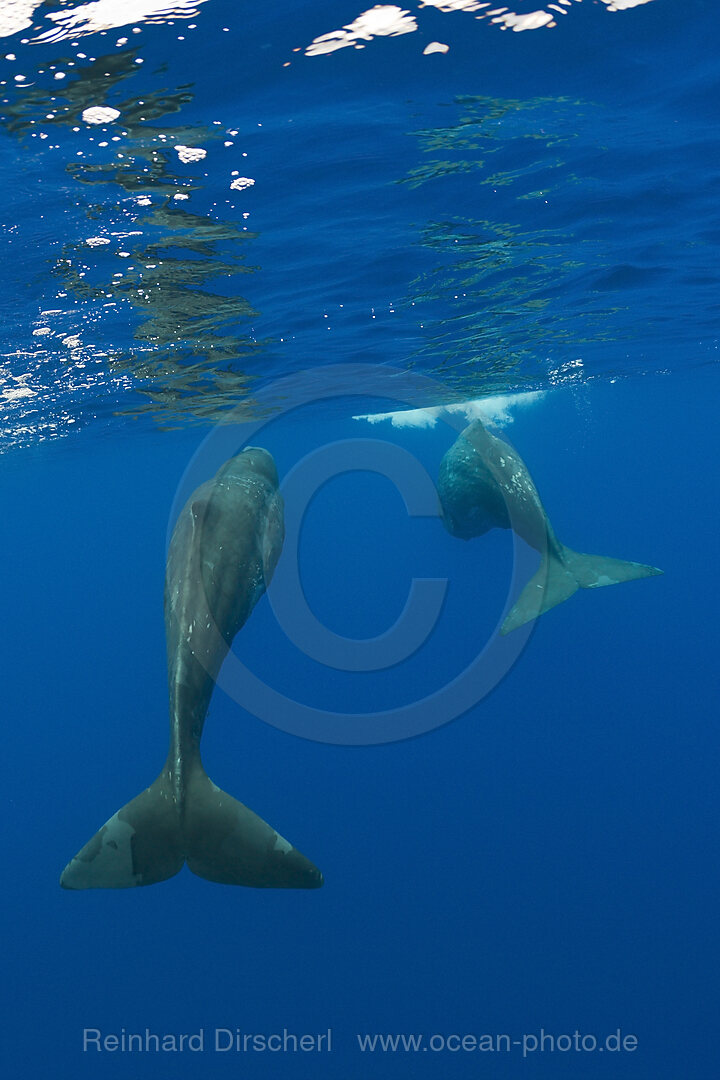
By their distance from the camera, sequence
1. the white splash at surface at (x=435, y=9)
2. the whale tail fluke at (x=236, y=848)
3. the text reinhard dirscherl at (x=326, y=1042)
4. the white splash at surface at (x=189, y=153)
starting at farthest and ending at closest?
the text reinhard dirscherl at (x=326, y=1042) → the white splash at surface at (x=189, y=153) → the white splash at surface at (x=435, y=9) → the whale tail fluke at (x=236, y=848)

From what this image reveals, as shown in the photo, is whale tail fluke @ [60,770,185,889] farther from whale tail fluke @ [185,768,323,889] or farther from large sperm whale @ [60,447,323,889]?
whale tail fluke @ [185,768,323,889]

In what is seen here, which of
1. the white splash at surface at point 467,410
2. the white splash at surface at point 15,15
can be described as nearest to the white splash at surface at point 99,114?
the white splash at surface at point 15,15

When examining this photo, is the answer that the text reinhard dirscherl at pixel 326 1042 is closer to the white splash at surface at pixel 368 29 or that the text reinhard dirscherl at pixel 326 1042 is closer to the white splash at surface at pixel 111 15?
the white splash at surface at pixel 368 29

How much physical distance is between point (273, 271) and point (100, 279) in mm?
3027

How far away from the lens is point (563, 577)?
38.5 ft

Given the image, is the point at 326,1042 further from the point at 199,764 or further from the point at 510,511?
the point at 510,511

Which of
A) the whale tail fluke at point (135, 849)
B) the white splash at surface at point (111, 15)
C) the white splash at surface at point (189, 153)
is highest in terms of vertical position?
the white splash at surface at point (189, 153)

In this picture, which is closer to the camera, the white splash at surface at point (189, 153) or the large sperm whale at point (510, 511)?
the white splash at surface at point (189, 153)

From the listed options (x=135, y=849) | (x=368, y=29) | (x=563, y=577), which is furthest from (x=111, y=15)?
(x=563, y=577)

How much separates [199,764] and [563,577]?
7810 millimetres

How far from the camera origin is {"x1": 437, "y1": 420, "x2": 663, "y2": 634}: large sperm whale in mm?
11414

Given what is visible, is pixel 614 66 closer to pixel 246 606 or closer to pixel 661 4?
pixel 661 4

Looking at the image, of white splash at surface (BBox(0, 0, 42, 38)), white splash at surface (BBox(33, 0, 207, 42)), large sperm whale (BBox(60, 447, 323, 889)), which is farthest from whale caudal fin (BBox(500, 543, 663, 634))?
white splash at surface (BBox(0, 0, 42, 38))

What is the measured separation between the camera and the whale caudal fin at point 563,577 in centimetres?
1073
